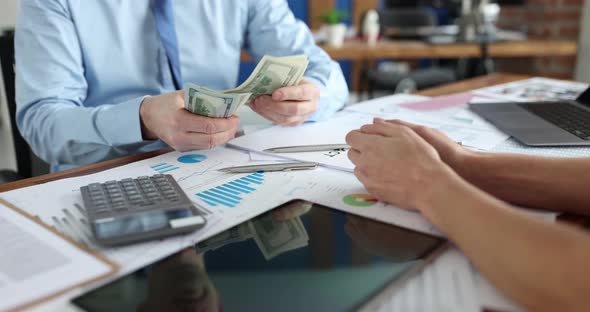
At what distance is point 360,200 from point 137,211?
286 mm

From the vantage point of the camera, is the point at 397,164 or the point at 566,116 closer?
the point at 397,164

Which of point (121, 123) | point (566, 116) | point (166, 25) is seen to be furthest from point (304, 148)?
point (566, 116)

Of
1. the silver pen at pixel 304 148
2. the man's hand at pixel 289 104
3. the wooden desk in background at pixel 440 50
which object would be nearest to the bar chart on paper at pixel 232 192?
the silver pen at pixel 304 148

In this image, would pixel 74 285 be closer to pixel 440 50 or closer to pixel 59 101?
pixel 59 101

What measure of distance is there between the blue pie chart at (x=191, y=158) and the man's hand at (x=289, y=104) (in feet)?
0.58

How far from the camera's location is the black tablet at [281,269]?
449mm

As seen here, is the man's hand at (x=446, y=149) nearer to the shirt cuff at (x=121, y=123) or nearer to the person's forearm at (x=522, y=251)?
the person's forearm at (x=522, y=251)

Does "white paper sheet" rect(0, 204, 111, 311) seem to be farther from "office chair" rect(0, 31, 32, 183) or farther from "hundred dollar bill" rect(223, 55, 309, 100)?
"office chair" rect(0, 31, 32, 183)

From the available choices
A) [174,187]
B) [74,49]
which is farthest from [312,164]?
[74,49]

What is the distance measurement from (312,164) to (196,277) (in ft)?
1.19

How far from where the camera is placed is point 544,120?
1.06 meters

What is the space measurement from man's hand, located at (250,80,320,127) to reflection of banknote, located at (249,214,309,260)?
385 mm

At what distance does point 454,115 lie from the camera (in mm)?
1165

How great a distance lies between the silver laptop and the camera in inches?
36.7
